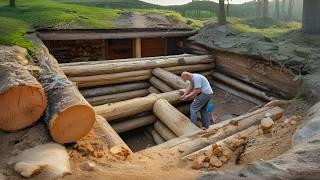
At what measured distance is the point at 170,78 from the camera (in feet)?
31.6

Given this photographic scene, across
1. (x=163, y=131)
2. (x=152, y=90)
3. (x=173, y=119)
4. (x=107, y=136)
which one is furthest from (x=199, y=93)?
(x=107, y=136)

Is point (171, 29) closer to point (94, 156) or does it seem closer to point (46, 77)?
point (46, 77)

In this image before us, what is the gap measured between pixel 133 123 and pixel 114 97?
85.3 inches

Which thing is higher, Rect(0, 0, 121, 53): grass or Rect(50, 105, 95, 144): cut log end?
Rect(0, 0, 121, 53): grass

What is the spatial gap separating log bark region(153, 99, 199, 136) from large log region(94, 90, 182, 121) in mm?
212

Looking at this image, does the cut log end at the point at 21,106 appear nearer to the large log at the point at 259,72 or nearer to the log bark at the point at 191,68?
the large log at the point at 259,72

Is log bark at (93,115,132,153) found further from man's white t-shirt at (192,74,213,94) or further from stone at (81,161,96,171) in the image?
man's white t-shirt at (192,74,213,94)

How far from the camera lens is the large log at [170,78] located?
9211mm

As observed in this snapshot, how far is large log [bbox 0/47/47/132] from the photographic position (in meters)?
4.38

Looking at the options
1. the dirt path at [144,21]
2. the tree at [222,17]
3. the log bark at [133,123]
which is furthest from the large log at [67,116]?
the tree at [222,17]

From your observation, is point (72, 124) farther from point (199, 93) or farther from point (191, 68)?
point (191, 68)

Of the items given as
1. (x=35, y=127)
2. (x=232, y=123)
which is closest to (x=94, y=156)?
(x=35, y=127)

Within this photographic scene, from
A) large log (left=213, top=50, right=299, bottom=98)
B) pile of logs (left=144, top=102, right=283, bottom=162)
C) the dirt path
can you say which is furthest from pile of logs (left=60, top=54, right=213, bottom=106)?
pile of logs (left=144, top=102, right=283, bottom=162)

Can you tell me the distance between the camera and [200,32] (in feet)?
43.6
